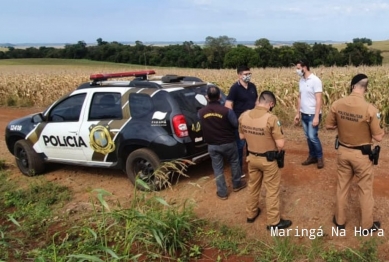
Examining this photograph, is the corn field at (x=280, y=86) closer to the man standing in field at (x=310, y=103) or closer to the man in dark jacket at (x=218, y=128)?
the man standing in field at (x=310, y=103)

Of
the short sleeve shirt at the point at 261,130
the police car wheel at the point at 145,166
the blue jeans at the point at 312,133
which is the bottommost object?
the police car wheel at the point at 145,166

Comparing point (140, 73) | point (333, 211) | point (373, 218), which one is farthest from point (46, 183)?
point (373, 218)

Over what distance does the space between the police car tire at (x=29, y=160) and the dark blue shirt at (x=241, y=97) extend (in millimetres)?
4006

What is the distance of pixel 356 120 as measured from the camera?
14.3ft

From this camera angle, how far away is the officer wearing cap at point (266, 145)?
15.2ft

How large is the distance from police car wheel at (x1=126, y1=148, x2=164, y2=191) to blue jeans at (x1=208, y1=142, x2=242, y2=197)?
901 mm

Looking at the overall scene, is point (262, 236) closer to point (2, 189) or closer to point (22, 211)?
point (22, 211)

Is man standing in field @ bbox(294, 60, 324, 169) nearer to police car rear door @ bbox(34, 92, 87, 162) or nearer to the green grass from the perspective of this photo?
the green grass

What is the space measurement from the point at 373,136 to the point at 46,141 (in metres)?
5.62

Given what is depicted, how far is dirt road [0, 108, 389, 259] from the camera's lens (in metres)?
4.93

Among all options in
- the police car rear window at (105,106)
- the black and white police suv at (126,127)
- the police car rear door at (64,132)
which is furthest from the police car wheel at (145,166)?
the police car rear door at (64,132)

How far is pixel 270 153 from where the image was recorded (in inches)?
184

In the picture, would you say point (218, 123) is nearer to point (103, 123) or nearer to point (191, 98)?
point (191, 98)

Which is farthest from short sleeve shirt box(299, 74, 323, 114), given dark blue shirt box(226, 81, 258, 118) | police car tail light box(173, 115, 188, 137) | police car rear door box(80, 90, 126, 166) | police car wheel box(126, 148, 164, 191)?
police car rear door box(80, 90, 126, 166)
